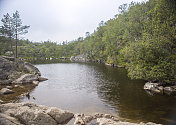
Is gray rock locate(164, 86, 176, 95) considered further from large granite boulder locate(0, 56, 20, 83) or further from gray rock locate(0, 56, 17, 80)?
gray rock locate(0, 56, 17, 80)

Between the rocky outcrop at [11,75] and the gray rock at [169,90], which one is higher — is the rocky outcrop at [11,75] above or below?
above

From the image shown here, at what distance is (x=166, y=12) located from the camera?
22641mm

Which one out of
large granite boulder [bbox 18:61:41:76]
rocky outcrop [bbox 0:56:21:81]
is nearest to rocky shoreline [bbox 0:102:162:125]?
rocky outcrop [bbox 0:56:21:81]

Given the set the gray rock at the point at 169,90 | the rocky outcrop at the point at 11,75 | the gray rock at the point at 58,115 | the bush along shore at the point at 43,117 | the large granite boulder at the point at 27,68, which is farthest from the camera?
the large granite boulder at the point at 27,68

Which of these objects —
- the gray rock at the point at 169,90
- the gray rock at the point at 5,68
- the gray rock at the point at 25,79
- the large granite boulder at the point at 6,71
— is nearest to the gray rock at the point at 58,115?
the gray rock at the point at 169,90

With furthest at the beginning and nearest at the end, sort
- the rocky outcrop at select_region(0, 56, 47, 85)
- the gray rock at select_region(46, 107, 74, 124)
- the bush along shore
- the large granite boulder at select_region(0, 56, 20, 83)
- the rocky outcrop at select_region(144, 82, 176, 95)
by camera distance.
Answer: the large granite boulder at select_region(0, 56, 20, 83), the rocky outcrop at select_region(0, 56, 47, 85), the rocky outcrop at select_region(144, 82, 176, 95), the gray rock at select_region(46, 107, 74, 124), the bush along shore

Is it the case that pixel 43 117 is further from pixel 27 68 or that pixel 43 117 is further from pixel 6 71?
pixel 27 68

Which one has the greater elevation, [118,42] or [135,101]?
[118,42]

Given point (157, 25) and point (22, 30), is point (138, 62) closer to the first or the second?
point (157, 25)

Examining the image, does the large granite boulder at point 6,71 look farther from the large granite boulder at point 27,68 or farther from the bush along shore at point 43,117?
the bush along shore at point 43,117

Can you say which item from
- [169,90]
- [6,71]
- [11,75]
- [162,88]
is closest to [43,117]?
[162,88]

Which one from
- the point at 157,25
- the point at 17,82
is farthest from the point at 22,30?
the point at 157,25

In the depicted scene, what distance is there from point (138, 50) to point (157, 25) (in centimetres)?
577

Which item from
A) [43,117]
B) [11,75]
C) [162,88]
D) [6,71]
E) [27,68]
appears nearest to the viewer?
[43,117]
